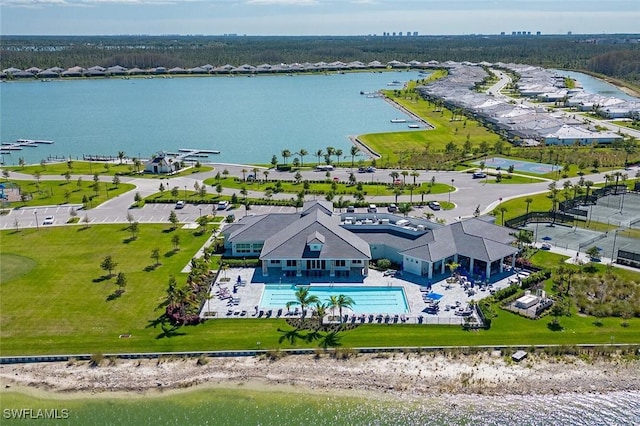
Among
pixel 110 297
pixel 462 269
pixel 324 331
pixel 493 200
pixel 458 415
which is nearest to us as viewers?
pixel 458 415

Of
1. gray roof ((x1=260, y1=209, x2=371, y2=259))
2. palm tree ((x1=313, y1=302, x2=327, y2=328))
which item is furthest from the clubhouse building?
palm tree ((x1=313, y1=302, x2=327, y2=328))

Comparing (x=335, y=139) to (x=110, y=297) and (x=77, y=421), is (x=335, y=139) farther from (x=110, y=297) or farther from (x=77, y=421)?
(x=77, y=421)

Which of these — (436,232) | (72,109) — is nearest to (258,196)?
(436,232)

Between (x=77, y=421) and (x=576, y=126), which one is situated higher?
(x=576, y=126)

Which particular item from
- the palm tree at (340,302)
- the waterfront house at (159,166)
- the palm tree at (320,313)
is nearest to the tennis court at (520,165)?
the waterfront house at (159,166)

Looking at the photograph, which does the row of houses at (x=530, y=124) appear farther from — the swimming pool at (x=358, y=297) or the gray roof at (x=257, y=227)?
the swimming pool at (x=358, y=297)

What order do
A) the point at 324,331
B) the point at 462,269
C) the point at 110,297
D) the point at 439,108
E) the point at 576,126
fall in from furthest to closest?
the point at 439,108, the point at 576,126, the point at 462,269, the point at 110,297, the point at 324,331

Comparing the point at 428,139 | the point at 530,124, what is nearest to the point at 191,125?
the point at 428,139
